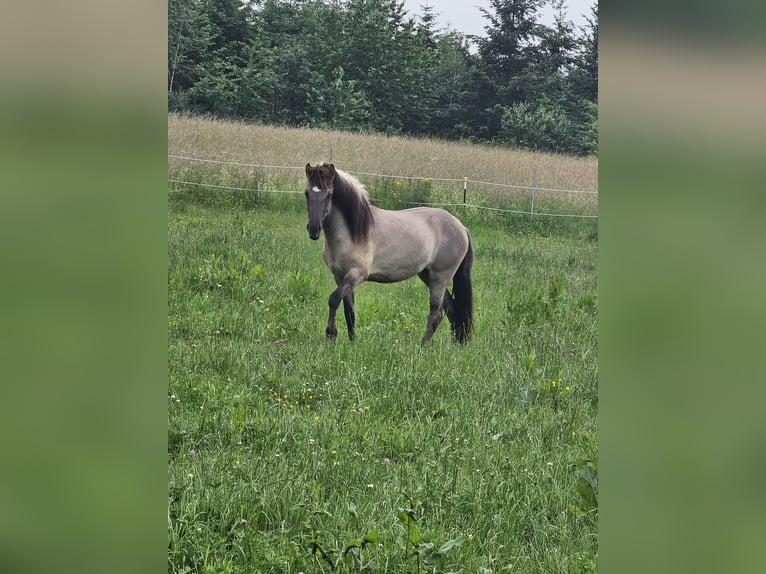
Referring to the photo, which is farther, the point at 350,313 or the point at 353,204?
the point at 350,313

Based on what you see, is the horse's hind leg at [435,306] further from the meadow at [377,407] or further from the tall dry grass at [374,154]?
the tall dry grass at [374,154]

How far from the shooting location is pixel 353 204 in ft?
17.1

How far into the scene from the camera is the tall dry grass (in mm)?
7801

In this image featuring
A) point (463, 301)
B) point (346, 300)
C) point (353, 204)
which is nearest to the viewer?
point (353, 204)

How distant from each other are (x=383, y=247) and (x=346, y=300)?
521 millimetres

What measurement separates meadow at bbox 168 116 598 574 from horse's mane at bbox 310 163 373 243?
0.79m

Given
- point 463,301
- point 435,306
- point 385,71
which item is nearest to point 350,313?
point 435,306

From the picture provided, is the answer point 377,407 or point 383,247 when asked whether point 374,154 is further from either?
point 377,407

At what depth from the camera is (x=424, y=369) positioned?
462 cm

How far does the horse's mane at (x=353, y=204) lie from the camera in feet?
16.8

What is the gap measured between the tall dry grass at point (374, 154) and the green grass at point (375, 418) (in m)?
1.07

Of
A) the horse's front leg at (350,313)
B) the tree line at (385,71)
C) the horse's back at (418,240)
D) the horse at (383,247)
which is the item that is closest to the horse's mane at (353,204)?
the horse at (383,247)
